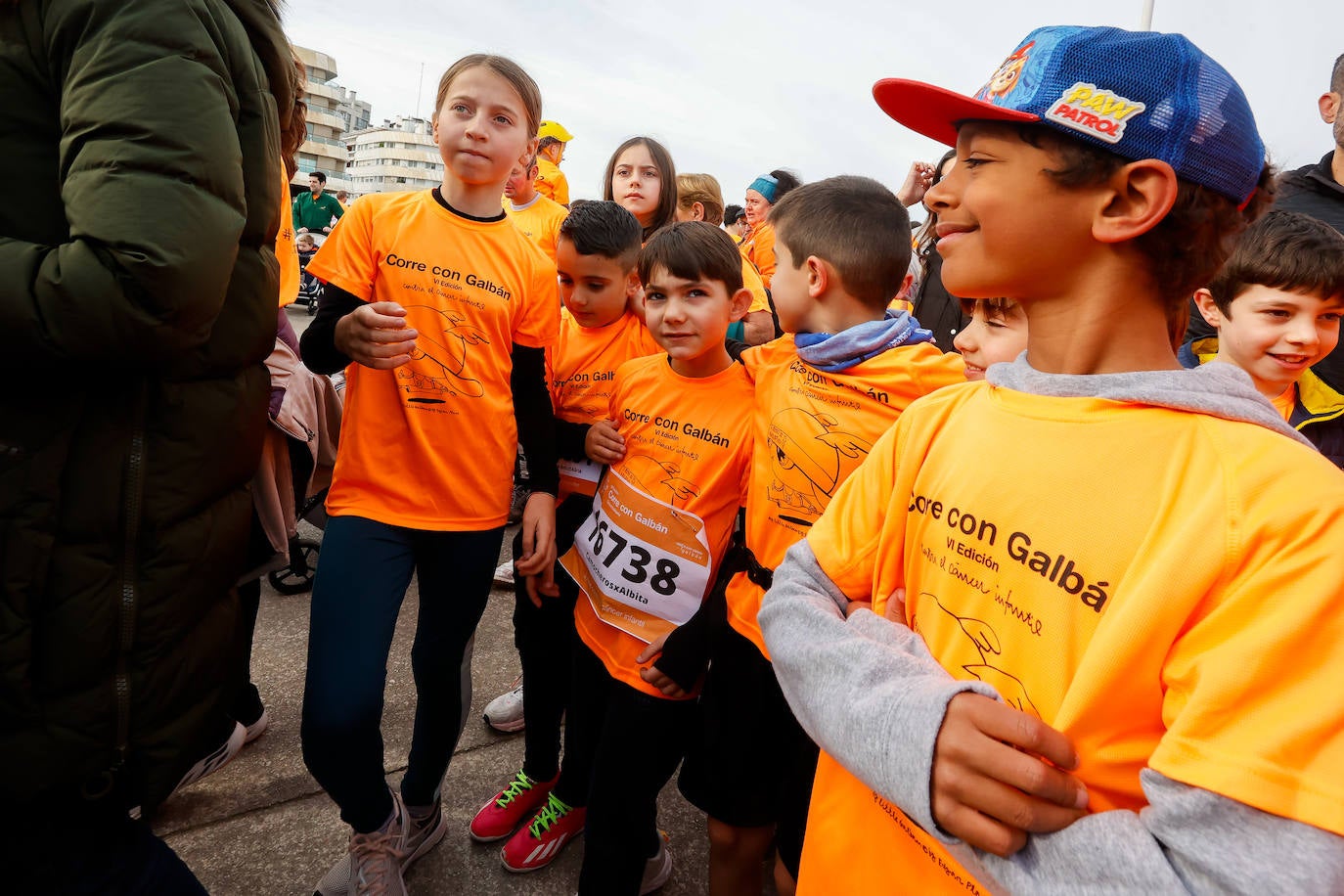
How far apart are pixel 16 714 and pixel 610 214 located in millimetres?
2039

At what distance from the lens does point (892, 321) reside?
1799 mm

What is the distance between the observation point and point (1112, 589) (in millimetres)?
796

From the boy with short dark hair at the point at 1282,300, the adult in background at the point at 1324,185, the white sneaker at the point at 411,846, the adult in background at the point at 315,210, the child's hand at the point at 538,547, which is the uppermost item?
the adult in background at the point at 1324,185

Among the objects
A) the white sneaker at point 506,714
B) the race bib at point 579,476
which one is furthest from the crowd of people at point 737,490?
the white sneaker at point 506,714

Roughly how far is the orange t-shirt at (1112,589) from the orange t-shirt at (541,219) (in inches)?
122

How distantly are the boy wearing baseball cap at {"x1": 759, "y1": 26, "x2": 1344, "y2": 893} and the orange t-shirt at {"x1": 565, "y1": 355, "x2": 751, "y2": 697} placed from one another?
75cm

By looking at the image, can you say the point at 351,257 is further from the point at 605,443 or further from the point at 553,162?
the point at 553,162

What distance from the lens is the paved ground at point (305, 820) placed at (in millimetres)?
2035

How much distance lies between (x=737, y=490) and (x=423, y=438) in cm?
89

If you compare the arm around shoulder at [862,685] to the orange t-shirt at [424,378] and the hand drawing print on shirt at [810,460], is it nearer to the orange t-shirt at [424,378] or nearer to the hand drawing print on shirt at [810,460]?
the hand drawing print on shirt at [810,460]

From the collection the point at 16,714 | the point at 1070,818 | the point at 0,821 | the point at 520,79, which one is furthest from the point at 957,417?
the point at 520,79

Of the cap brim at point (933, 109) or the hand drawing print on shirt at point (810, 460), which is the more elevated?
the cap brim at point (933, 109)

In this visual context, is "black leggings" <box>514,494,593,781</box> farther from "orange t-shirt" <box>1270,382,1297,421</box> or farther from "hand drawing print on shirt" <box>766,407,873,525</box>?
"orange t-shirt" <box>1270,382,1297,421</box>

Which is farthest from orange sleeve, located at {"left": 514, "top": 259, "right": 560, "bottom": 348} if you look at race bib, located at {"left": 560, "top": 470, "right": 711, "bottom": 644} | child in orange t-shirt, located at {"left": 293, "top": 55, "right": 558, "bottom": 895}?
race bib, located at {"left": 560, "top": 470, "right": 711, "bottom": 644}
